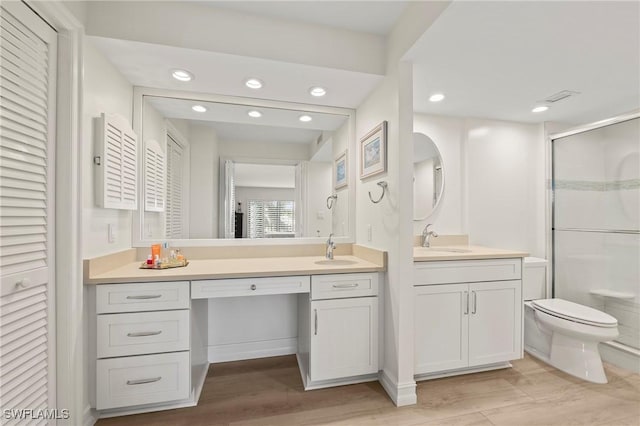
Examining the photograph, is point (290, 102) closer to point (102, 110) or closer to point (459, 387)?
point (102, 110)

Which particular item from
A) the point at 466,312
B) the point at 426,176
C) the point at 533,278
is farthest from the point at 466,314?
the point at 426,176

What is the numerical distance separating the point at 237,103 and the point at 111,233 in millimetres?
1237

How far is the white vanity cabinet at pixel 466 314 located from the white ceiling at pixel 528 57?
4.14ft

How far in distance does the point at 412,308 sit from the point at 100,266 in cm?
184

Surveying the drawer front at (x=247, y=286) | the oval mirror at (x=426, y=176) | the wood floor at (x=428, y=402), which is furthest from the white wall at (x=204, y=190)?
the oval mirror at (x=426, y=176)

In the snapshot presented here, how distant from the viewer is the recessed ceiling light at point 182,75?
1.78 m

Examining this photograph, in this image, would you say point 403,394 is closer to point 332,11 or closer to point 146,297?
point 146,297

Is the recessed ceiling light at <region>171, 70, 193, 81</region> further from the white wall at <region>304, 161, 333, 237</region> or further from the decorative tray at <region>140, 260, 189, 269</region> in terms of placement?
the decorative tray at <region>140, 260, 189, 269</region>

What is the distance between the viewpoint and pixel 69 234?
Answer: 4.44ft

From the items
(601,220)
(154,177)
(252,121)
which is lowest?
(601,220)

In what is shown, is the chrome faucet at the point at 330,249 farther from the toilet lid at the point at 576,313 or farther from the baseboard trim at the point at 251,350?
the toilet lid at the point at 576,313

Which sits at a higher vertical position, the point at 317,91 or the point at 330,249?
the point at 317,91

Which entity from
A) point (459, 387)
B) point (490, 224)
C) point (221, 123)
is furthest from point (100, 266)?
point (490, 224)

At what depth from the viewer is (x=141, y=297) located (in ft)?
5.03
